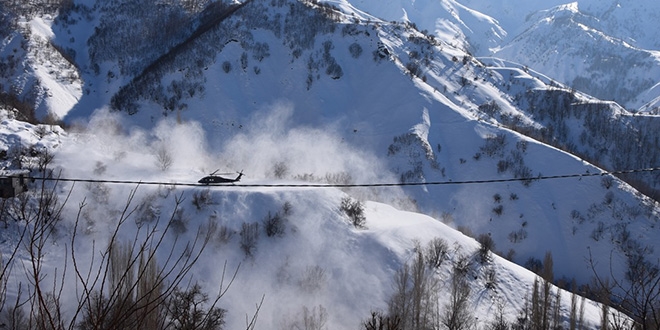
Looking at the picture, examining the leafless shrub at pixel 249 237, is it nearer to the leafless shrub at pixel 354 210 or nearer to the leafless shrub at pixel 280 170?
the leafless shrub at pixel 354 210

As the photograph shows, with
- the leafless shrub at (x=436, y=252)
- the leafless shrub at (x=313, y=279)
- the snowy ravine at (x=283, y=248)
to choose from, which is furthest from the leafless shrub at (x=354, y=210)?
the leafless shrub at (x=313, y=279)

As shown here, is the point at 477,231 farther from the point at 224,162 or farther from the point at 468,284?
the point at 224,162

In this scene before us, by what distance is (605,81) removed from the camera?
158875mm

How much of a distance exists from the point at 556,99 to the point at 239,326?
225 ft

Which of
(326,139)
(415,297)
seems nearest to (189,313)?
(415,297)

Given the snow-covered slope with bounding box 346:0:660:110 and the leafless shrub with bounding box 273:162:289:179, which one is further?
the snow-covered slope with bounding box 346:0:660:110

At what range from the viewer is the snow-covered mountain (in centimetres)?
2595

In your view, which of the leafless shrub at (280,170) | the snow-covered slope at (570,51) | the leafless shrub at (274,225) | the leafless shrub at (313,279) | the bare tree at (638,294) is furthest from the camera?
the snow-covered slope at (570,51)

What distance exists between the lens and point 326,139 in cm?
4778

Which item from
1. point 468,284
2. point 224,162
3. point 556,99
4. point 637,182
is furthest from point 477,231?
point 556,99

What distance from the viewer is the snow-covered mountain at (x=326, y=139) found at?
25953 millimetres

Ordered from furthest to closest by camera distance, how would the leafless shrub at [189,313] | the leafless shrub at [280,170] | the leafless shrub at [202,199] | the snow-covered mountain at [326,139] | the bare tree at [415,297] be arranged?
the leafless shrub at [280,170]
the leafless shrub at [202,199]
the snow-covered mountain at [326,139]
the bare tree at [415,297]
the leafless shrub at [189,313]

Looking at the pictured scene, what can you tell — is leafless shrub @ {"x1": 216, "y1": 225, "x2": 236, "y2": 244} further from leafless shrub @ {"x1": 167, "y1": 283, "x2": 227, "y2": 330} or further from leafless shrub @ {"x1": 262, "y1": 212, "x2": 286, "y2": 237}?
leafless shrub @ {"x1": 167, "y1": 283, "x2": 227, "y2": 330}

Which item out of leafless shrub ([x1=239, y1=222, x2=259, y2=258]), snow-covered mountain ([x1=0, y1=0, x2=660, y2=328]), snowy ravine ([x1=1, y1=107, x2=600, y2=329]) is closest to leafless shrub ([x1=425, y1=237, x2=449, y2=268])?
snowy ravine ([x1=1, y1=107, x2=600, y2=329])
